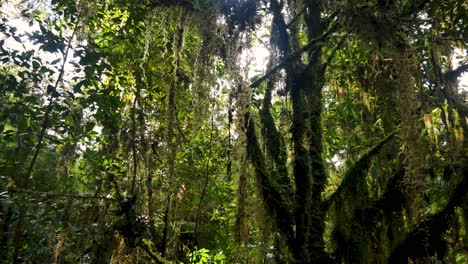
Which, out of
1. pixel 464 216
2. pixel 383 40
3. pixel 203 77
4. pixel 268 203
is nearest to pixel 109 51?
pixel 203 77

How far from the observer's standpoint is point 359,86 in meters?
3.09

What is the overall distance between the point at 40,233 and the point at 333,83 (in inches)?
150

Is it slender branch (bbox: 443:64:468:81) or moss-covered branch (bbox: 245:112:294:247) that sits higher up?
slender branch (bbox: 443:64:468:81)

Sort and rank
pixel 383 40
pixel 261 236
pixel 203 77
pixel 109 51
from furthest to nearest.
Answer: pixel 109 51
pixel 203 77
pixel 261 236
pixel 383 40

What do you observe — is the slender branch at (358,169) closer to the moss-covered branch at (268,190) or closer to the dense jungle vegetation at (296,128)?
the dense jungle vegetation at (296,128)

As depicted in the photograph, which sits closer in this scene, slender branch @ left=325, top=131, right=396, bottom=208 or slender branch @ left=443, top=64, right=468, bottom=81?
slender branch @ left=325, top=131, right=396, bottom=208

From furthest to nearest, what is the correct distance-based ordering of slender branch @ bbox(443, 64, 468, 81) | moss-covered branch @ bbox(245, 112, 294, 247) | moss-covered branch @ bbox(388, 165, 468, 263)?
slender branch @ bbox(443, 64, 468, 81) → moss-covered branch @ bbox(245, 112, 294, 247) → moss-covered branch @ bbox(388, 165, 468, 263)

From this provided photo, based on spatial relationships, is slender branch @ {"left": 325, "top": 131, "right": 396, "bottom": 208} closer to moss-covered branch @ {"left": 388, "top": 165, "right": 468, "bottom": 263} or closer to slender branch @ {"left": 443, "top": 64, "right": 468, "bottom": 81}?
moss-covered branch @ {"left": 388, "top": 165, "right": 468, "bottom": 263}

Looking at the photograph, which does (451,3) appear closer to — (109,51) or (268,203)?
(268,203)

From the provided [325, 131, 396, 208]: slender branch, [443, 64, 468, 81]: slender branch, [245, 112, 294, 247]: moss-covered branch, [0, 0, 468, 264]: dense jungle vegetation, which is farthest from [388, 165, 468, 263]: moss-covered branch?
[443, 64, 468, 81]: slender branch

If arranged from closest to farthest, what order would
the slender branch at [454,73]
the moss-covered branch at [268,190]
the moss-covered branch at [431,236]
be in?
1. the moss-covered branch at [431,236]
2. the moss-covered branch at [268,190]
3. the slender branch at [454,73]

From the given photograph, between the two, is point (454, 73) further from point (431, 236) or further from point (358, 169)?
point (431, 236)

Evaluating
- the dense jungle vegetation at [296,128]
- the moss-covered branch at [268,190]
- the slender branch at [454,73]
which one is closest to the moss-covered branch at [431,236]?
A: the dense jungle vegetation at [296,128]

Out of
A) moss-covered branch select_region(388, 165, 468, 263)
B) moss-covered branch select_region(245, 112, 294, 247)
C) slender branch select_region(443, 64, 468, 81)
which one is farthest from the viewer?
slender branch select_region(443, 64, 468, 81)
